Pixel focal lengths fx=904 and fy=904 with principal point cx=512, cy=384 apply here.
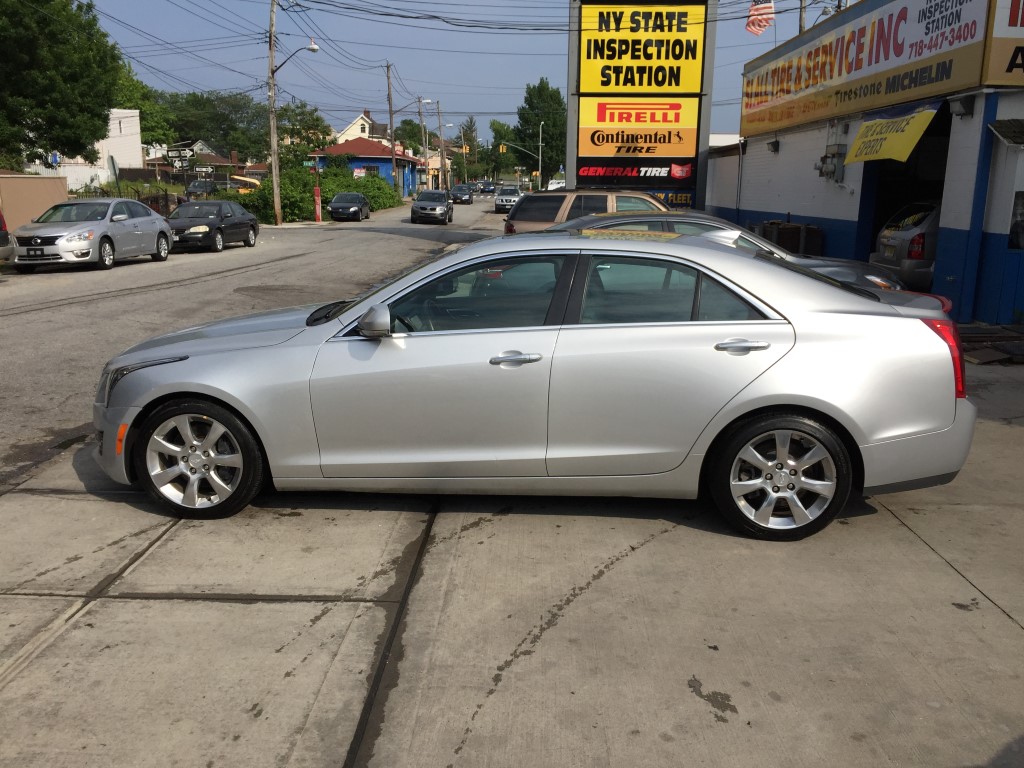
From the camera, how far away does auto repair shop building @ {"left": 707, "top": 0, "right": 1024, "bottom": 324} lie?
36.4 ft

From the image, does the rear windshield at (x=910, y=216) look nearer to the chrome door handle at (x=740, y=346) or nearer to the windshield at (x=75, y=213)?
the chrome door handle at (x=740, y=346)

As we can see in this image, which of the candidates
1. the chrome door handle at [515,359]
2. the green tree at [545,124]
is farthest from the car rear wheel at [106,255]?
the green tree at [545,124]

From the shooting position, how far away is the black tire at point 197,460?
4938mm

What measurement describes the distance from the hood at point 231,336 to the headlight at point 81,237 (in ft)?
47.2

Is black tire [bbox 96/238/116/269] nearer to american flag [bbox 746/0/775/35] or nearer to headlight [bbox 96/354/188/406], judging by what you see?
headlight [bbox 96/354/188/406]

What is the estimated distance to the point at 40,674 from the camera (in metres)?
3.53

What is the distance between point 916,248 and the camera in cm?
1334

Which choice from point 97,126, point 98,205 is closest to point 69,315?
point 98,205

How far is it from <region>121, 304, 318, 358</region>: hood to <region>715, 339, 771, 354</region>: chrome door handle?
2302mm

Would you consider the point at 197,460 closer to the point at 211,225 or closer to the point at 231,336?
the point at 231,336

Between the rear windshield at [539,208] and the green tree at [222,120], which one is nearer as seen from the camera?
the rear windshield at [539,208]

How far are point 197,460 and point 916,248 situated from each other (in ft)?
38.1

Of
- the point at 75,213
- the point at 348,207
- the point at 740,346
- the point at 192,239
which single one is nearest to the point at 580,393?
the point at 740,346

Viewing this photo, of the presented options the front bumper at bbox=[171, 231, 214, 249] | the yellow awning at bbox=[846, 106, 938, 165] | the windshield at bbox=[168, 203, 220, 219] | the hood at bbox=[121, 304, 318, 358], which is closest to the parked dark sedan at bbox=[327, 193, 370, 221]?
the windshield at bbox=[168, 203, 220, 219]
